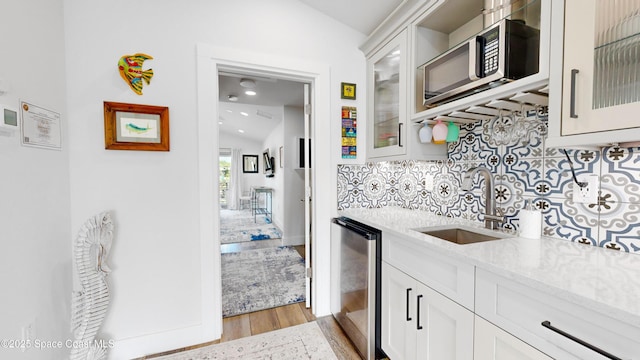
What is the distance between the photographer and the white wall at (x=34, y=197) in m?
1.15

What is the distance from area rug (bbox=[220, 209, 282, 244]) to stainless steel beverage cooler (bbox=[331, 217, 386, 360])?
2.99m

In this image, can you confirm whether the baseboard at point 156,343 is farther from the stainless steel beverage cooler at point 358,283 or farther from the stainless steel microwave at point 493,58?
the stainless steel microwave at point 493,58

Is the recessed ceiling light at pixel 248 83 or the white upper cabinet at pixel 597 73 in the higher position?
the recessed ceiling light at pixel 248 83

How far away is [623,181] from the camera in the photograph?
0.99 m

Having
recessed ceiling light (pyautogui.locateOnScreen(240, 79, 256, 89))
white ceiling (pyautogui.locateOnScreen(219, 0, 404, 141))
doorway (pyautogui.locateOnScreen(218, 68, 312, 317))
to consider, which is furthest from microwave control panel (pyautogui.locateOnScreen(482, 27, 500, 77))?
recessed ceiling light (pyautogui.locateOnScreen(240, 79, 256, 89))

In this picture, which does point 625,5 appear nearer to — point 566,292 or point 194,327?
point 566,292

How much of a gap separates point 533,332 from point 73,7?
275 cm

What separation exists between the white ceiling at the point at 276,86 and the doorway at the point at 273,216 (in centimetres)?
1

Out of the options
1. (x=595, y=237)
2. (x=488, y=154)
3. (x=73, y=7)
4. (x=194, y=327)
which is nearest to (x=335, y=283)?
(x=194, y=327)

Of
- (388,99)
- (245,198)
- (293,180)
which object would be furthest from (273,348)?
(245,198)

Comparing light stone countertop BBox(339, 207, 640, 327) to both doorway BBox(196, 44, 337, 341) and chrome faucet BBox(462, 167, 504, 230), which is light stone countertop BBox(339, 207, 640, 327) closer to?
chrome faucet BBox(462, 167, 504, 230)

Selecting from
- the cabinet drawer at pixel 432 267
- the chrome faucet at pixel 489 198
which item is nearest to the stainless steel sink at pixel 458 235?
the chrome faucet at pixel 489 198

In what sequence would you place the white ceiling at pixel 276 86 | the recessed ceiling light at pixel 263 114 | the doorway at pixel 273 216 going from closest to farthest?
1. the white ceiling at pixel 276 86
2. the doorway at pixel 273 216
3. the recessed ceiling light at pixel 263 114

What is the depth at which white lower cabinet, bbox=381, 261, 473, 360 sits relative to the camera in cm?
104
